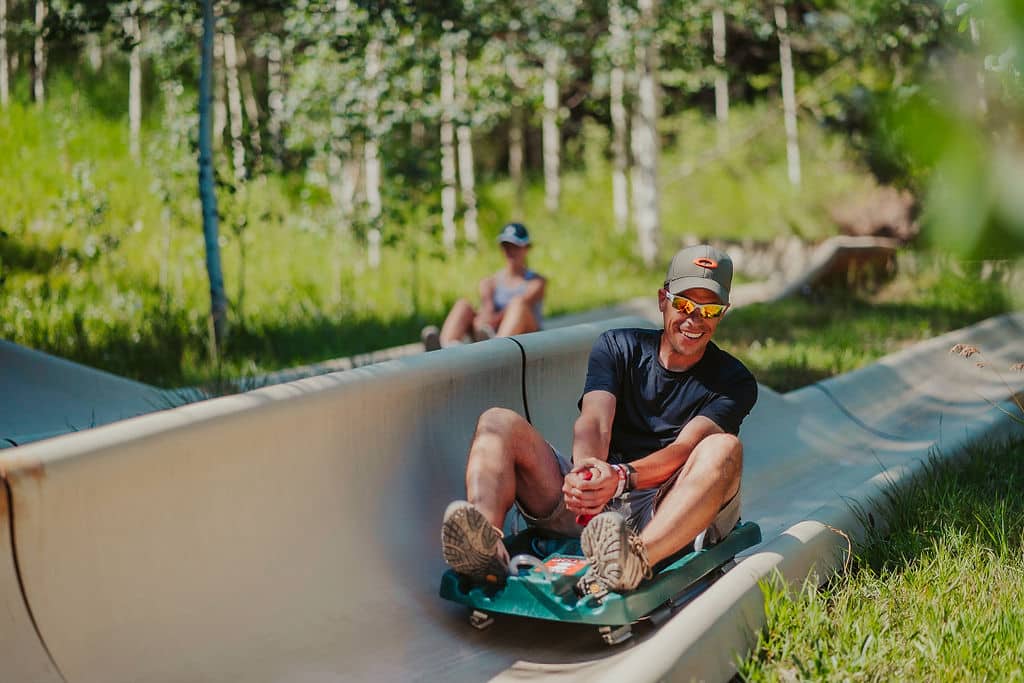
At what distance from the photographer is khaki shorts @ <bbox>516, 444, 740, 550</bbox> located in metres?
3.50

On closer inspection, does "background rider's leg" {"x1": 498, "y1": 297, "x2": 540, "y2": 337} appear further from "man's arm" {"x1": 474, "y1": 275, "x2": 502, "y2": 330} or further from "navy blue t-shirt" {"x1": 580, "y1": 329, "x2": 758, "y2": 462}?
"navy blue t-shirt" {"x1": 580, "y1": 329, "x2": 758, "y2": 462}

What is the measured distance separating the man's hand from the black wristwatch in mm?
120

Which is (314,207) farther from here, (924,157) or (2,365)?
(924,157)

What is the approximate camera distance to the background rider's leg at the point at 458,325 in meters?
6.75

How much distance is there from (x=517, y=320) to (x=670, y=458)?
302cm

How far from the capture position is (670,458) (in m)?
3.53

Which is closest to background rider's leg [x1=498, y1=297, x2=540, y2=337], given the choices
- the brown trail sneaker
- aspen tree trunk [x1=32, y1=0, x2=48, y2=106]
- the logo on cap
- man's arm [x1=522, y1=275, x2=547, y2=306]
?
man's arm [x1=522, y1=275, x2=547, y2=306]

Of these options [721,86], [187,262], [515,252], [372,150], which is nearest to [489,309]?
[515,252]

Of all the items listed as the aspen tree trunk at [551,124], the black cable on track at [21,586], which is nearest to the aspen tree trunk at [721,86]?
the aspen tree trunk at [551,124]

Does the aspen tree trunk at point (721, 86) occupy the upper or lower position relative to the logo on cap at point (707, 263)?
upper

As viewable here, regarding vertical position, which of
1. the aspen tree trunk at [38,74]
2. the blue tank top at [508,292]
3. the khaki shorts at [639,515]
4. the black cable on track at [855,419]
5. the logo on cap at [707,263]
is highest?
the aspen tree trunk at [38,74]

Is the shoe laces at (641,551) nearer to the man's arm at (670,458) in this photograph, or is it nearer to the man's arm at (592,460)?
the man's arm at (592,460)

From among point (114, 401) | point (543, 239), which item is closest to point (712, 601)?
point (114, 401)

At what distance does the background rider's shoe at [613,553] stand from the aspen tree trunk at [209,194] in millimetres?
4733
